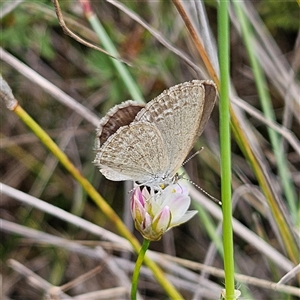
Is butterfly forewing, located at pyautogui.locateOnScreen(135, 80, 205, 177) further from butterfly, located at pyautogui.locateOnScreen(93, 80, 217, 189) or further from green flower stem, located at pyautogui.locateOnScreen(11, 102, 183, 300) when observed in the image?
green flower stem, located at pyautogui.locateOnScreen(11, 102, 183, 300)

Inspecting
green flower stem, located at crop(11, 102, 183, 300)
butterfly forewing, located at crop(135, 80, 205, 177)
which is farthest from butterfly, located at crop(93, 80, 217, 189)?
green flower stem, located at crop(11, 102, 183, 300)

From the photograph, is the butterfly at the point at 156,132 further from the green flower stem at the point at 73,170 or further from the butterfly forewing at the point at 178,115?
the green flower stem at the point at 73,170

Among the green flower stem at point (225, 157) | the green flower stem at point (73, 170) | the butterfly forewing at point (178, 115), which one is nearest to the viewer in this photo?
the green flower stem at point (225, 157)

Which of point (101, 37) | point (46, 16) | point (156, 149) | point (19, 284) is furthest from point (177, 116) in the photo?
point (19, 284)

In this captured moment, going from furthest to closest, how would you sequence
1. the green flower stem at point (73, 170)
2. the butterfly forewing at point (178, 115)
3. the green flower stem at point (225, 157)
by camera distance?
the green flower stem at point (73, 170)
the butterfly forewing at point (178, 115)
the green flower stem at point (225, 157)

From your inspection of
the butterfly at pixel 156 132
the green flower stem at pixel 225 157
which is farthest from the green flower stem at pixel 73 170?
the green flower stem at pixel 225 157

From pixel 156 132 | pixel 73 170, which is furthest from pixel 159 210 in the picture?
pixel 73 170

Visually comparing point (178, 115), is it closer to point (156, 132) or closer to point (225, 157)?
point (156, 132)
